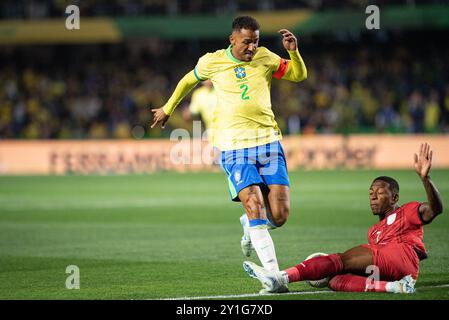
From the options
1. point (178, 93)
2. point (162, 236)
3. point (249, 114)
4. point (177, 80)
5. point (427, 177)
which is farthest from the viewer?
point (177, 80)

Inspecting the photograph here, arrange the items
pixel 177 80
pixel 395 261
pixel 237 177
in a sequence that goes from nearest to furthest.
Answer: pixel 395 261
pixel 237 177
pixel 177 80

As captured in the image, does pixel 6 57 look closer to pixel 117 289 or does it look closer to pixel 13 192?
pixel 13 192

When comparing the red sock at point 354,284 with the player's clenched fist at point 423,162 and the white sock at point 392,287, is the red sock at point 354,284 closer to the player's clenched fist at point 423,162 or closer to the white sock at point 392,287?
the white sock at point 392,287

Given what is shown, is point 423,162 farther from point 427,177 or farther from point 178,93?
point 178,93

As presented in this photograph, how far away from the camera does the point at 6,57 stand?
129 ft

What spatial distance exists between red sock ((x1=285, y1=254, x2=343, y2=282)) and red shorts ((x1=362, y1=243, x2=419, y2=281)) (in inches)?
13.8

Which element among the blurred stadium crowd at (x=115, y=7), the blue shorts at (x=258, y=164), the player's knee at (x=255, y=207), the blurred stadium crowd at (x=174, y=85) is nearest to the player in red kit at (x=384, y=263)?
the player's knee at (x=255, y=207)

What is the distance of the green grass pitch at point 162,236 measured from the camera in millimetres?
8820

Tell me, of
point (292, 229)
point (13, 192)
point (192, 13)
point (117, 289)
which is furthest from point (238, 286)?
point (192, 13)

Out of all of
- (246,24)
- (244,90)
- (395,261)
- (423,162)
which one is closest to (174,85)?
(244,90)

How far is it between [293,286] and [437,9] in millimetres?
26280

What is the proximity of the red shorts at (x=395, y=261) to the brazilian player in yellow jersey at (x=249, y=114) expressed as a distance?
1.37 meters

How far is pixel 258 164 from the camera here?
9.13 metres

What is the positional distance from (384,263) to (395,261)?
0.10 metres
